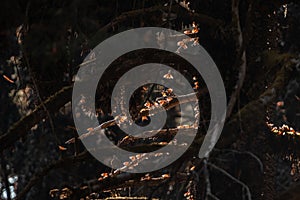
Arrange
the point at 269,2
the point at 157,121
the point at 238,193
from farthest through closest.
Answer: the point at 157,121 → the point at 238,193 → the point at 269,2

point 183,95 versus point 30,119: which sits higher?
point 30,119

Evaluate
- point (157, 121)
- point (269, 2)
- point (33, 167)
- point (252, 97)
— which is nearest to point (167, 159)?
point (252, 97)

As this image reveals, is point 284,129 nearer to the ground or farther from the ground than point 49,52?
nearer to the ground

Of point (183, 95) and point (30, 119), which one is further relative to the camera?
point (183, 95)

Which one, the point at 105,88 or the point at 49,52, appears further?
the point at 105,88

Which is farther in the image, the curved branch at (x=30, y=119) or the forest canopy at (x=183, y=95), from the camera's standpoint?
the curved branch at (x=30, y=119)

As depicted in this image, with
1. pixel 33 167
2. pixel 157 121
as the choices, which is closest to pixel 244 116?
pixel 157 121

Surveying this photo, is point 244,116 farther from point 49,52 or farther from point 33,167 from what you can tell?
point 33,167

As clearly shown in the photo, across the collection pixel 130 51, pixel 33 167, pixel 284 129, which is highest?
pixel 130 51

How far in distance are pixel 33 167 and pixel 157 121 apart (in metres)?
9.54

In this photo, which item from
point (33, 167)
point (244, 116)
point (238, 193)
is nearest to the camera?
point (244, 116)

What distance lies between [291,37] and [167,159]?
4.22 metres

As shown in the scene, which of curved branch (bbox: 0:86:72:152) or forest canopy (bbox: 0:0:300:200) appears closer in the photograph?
forest canopy (bbox: 0:0:300:200)

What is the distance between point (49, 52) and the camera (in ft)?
14.1
